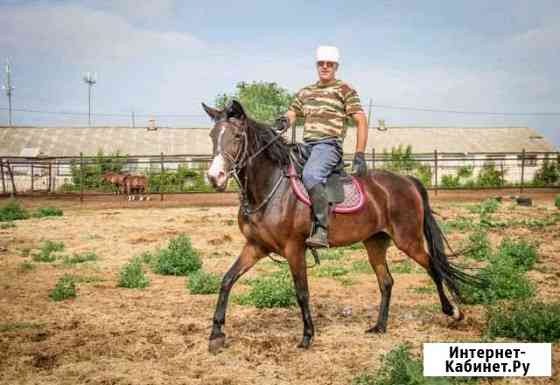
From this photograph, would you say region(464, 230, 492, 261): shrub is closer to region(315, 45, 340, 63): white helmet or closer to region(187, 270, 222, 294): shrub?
region(187, 270, 222, 294): shrub

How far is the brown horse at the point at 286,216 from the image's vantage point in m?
6.30

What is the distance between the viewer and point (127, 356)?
249 inches

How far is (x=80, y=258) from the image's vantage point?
12953 millimetres

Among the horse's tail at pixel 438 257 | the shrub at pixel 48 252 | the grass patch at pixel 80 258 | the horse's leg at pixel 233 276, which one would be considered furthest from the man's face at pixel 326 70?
the shrub at pixel 48 252

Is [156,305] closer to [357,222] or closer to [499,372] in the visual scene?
[357,222]

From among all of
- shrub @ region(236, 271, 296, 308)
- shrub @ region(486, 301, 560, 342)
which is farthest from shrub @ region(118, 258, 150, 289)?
shrub @ region(486, 301, 560, 342)

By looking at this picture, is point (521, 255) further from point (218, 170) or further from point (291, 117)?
point (218, 170)

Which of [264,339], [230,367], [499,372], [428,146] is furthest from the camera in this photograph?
[428,146]

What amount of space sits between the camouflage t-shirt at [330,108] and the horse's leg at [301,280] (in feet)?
4.59

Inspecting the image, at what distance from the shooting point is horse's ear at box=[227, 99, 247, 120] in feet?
20.4

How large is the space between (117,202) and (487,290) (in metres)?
24.5

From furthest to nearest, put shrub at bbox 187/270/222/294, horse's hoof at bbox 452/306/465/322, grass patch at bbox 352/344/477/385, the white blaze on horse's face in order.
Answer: shrub at bbox 187/270/222/294, horse's hoof at bbox 452/306/465/322, the white blaze on horse's face, grass patch at bbox 352/344/477/385

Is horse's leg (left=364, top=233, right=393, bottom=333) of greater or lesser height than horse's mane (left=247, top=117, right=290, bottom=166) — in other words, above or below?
below

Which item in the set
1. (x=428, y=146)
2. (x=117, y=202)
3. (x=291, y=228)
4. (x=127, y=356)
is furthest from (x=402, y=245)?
(x=428, y=146)
